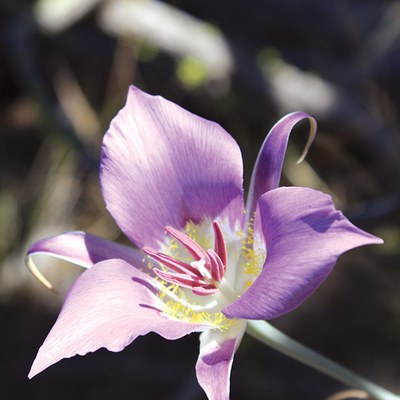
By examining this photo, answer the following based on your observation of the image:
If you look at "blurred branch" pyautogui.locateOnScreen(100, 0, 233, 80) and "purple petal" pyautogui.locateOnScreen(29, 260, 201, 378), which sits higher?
"purple petal" pyautogui.locateOnScreen(29, 260, 201, 378)

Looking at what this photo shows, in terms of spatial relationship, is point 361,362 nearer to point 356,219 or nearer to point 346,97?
point 346,97

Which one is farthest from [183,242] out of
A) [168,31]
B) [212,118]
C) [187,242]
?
[212,118]

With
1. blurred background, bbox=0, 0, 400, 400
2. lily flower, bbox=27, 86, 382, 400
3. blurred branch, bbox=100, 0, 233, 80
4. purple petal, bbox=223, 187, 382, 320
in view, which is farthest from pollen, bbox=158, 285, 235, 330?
blurred branch, bbox=100, 0, 233, 80

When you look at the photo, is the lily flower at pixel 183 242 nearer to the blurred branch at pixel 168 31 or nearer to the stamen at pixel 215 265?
the stamen at pixel 215 265

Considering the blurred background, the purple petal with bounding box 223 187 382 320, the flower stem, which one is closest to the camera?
Answer: the purple petal with bounding box 223 187 382 320

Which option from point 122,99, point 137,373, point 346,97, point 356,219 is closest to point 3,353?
point 137,373

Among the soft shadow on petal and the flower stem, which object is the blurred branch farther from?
the flower stem
